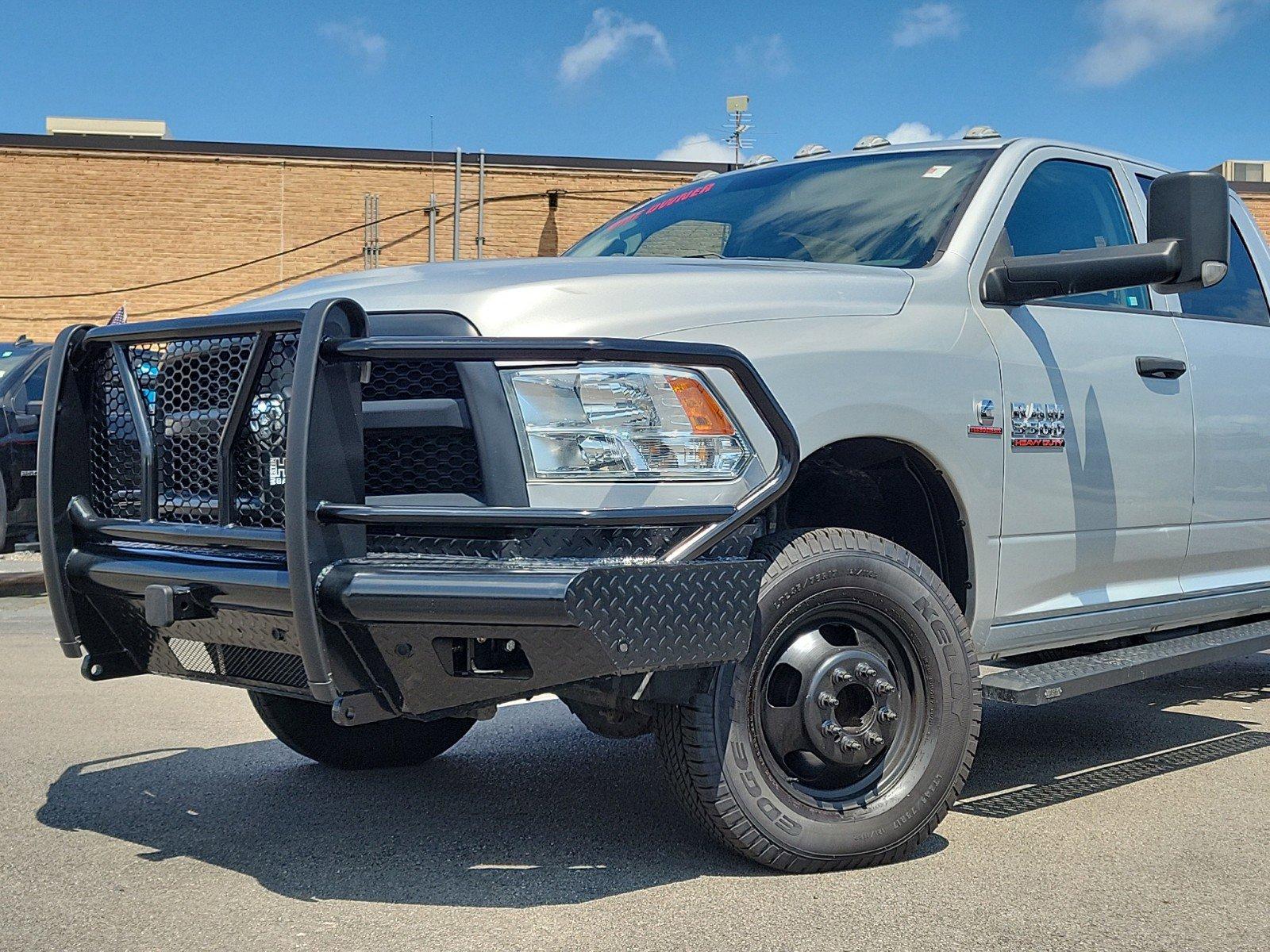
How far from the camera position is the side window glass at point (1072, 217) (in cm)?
460

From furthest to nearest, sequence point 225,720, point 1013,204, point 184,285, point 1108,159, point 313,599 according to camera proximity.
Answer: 1. point 184,285
2. point 225,720
3. point 1108,159
4. point 1013,204
5. point 313,599

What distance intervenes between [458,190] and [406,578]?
26.2 metres

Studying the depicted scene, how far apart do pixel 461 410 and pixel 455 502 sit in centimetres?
21

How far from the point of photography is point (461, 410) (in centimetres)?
314

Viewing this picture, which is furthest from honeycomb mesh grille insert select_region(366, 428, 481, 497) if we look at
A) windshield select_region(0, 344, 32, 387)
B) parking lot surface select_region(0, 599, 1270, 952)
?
windshield select_region(0, 344, 32, 387)

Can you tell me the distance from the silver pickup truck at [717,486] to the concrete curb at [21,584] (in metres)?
7.62

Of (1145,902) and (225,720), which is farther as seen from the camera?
(225,720)

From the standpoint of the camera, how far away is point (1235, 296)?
218 inches

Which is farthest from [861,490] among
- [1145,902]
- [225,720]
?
[225,720]

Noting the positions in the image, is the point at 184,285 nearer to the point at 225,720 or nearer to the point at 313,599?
the point at 225,720

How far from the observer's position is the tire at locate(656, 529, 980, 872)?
135 inches

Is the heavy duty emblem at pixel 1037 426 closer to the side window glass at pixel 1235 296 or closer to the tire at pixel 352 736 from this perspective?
the side window glass at pixel 1235 296

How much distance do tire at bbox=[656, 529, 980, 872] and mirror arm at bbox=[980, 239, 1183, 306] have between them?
3.17 ft

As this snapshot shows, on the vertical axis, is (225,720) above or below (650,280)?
below
